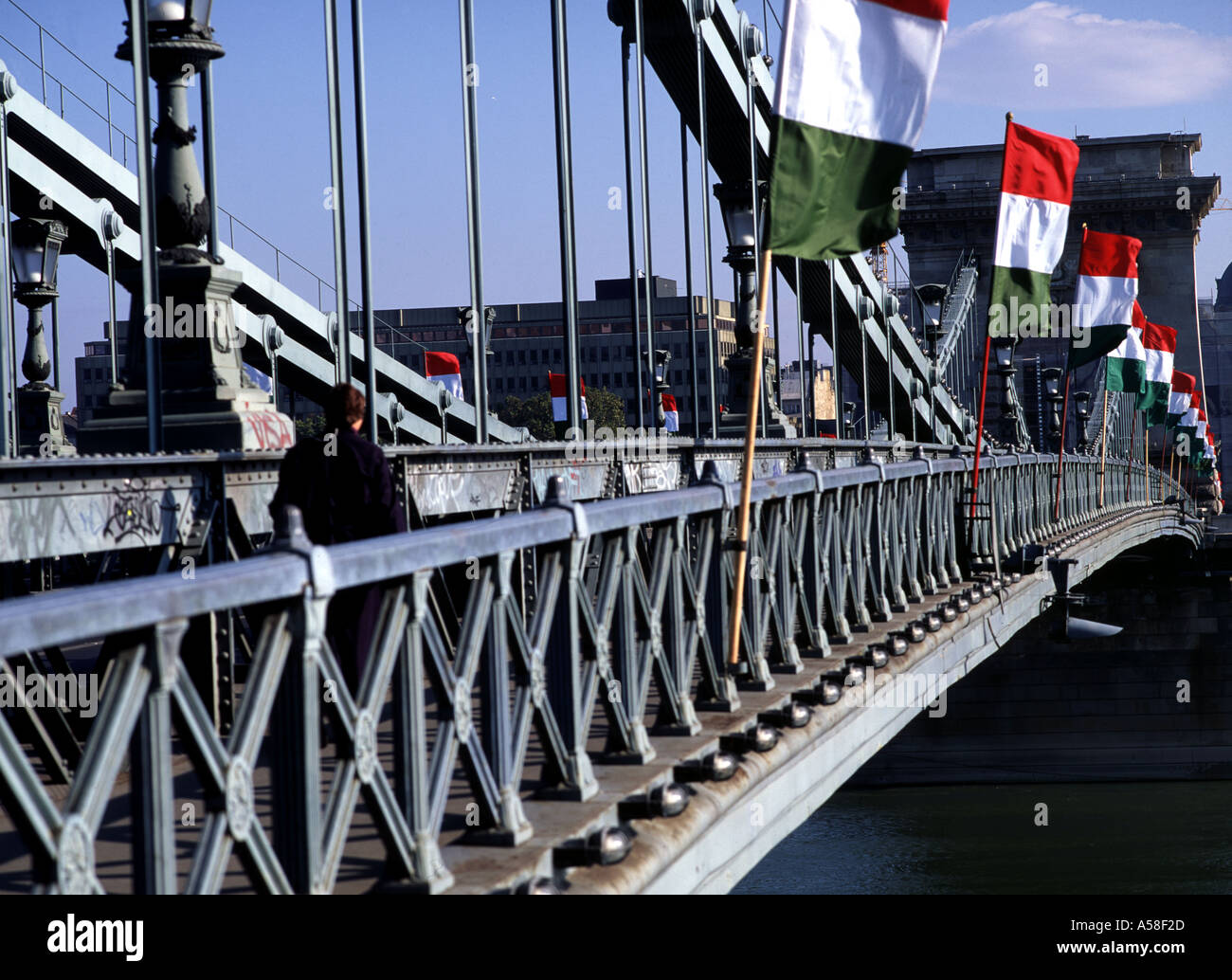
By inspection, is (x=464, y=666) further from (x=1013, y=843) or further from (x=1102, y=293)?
(x=1013, y=843)

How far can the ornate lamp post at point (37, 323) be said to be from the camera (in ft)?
44.4

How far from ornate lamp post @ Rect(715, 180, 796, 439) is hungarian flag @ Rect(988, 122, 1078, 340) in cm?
335

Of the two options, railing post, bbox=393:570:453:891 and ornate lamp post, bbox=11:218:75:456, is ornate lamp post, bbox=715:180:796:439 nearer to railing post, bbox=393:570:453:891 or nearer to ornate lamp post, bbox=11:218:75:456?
ornate lamp post, bbox=11:218:75:456

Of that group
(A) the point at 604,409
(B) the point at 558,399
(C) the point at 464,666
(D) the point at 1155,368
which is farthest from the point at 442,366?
(A) the point at 604,409

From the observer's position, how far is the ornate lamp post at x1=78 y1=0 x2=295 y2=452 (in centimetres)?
708

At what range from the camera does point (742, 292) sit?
782 inches

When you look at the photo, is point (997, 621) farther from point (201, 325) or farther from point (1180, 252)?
point (1180, 252)

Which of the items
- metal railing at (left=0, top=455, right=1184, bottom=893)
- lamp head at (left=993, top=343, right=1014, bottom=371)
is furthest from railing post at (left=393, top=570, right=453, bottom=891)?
lamp head at (left=993, top=343, right=1014, bottom=371)

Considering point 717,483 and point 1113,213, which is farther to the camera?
point 1113,213

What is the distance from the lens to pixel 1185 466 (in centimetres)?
8231

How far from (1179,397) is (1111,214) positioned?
30589 millimetres

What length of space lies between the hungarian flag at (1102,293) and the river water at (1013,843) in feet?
29.8

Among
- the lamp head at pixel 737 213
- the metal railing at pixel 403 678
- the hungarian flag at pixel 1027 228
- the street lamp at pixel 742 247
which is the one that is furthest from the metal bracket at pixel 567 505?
the lamp head at pixel 737 213
